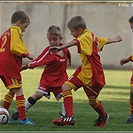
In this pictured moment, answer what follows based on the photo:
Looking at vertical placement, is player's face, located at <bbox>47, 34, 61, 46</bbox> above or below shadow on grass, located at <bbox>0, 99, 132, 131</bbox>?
above

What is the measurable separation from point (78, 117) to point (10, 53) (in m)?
1.71

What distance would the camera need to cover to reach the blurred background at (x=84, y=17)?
28.8m

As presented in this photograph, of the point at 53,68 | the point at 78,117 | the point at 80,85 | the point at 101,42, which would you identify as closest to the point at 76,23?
the point at 101,42

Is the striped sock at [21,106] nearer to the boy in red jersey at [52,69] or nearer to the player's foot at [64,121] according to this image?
the boy in red jersey at [52,69]

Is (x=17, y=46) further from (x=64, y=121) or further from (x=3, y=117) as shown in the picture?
(x=64, y=121)

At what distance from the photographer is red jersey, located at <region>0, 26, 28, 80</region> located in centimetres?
769

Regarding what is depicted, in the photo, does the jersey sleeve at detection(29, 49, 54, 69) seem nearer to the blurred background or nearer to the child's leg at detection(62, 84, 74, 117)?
the child's leg at detection(62, 84, 74, 117)

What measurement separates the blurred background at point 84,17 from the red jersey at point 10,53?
68.8 ft

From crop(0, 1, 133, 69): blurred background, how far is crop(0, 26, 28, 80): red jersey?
21.0 m

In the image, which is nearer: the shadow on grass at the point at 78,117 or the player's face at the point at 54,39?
the shadow on grass at the point at 78,117

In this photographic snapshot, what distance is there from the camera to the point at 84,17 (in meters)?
28.8

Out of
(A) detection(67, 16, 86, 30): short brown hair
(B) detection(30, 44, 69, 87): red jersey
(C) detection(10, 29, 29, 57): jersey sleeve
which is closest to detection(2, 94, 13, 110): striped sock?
(B) detection(30, 44, 69, 87): red jersey

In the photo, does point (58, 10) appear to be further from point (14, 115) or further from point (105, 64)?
point (14, 115)

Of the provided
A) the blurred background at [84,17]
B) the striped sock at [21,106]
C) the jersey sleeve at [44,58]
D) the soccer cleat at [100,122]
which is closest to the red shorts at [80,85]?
the soccer cleat at [100,122]
